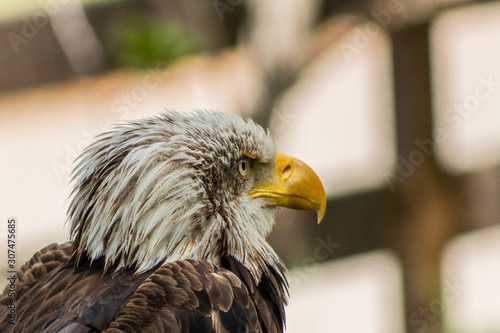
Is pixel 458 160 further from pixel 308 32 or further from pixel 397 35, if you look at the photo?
pixel 308 32

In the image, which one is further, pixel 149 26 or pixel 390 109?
pixel 390 109

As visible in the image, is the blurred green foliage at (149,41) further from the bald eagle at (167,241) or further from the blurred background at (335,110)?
the bald eagle at (167,241)

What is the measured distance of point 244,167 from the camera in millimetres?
2430

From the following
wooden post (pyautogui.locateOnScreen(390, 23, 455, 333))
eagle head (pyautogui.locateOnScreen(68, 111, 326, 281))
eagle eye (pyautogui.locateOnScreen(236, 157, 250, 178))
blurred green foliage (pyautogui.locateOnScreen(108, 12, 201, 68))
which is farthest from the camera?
Answer: wooden post (pyautogui.locateOnScreen(390, 23, 455, 333))

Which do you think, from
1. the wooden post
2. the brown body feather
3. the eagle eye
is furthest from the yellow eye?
the wooden post

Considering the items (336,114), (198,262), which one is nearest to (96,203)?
(198,262)

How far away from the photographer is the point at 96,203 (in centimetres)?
217

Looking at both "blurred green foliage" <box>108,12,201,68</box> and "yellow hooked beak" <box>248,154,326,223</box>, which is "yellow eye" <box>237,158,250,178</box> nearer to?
"yellow hooked beak" <box>248,154,326,223</box>

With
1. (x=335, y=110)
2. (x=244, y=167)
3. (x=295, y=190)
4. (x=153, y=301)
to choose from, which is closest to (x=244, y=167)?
(x=244, y=167)

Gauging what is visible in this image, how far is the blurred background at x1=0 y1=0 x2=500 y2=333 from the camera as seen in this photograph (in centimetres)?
483

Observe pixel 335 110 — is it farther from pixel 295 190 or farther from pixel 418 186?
pixel 295 190

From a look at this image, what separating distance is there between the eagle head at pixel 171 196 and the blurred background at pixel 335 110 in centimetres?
232

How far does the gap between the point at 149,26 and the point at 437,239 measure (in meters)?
2.93

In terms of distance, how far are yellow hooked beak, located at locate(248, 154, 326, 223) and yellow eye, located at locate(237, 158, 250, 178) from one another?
0.08m
